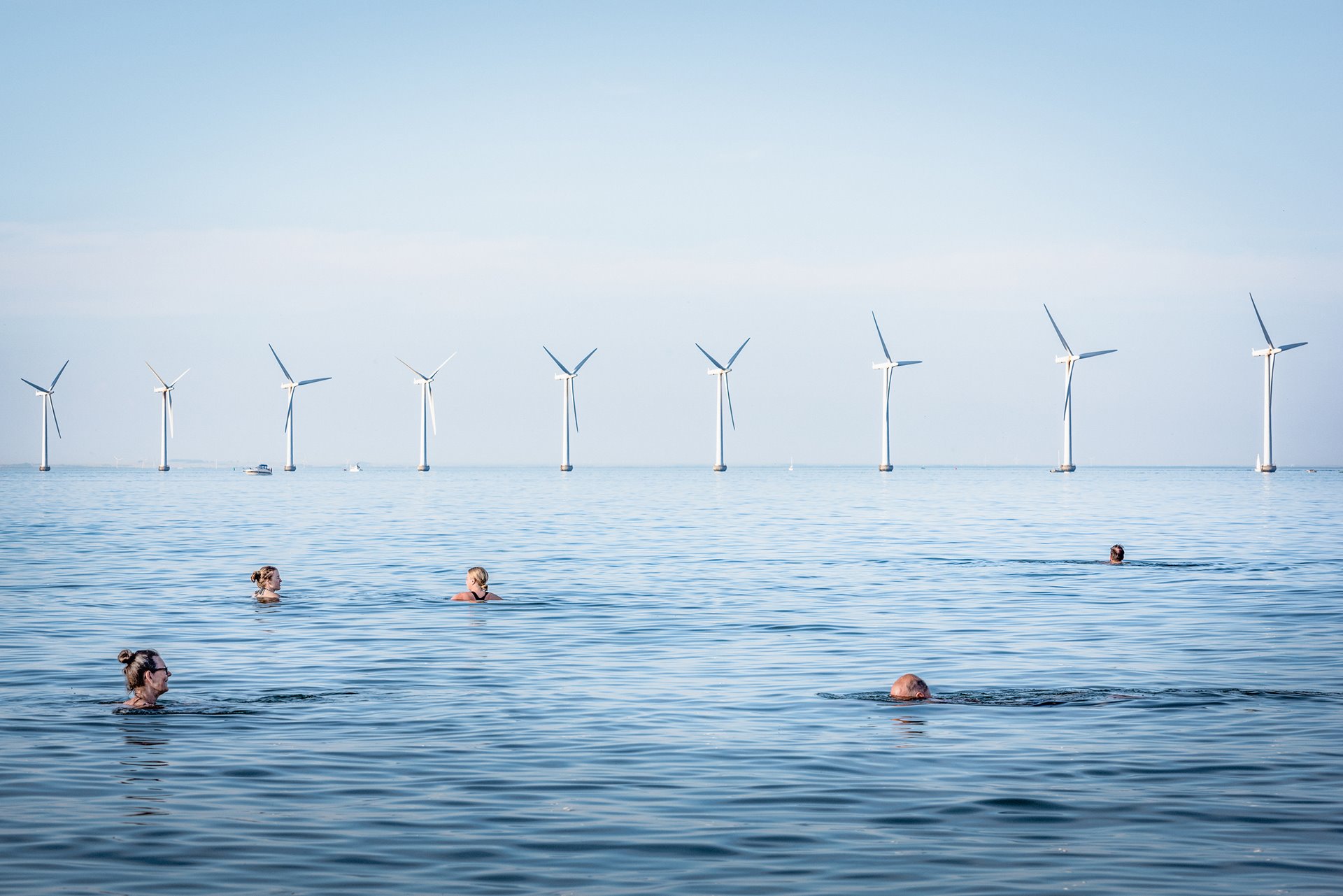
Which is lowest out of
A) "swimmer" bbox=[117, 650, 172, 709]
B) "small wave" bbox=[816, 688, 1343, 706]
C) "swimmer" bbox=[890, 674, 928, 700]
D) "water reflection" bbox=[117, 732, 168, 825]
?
"small wave" bbox=[816, 688, 1343, 706]

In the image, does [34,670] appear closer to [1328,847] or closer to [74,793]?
[74,793]

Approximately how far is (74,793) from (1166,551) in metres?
55.1

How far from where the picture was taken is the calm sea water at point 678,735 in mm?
14008

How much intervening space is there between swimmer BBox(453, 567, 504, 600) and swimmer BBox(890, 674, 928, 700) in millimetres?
14847

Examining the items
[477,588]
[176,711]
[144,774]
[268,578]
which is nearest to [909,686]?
[176,711]

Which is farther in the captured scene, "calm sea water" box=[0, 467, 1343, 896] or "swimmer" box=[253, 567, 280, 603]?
"swimmer" box=[253, 567, 280, 603]

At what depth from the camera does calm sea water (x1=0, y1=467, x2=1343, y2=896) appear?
1401cm

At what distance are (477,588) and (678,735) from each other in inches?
685

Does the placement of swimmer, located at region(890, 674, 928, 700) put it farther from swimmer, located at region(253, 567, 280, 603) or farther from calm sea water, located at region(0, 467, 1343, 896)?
swimmer, located at region(253, 567, 280, 603)

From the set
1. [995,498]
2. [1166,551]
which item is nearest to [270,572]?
[1166,551]

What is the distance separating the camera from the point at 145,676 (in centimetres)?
2139

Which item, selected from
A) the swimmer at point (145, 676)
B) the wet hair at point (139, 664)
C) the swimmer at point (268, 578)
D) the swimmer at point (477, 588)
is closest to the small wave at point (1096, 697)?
the swimmer at point (145, 676)

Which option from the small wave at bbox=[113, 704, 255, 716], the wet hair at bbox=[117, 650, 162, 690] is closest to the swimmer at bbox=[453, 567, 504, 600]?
the small wave at bbox=[113, 704, 255, 716]

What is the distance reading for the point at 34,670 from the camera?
1055 inches
